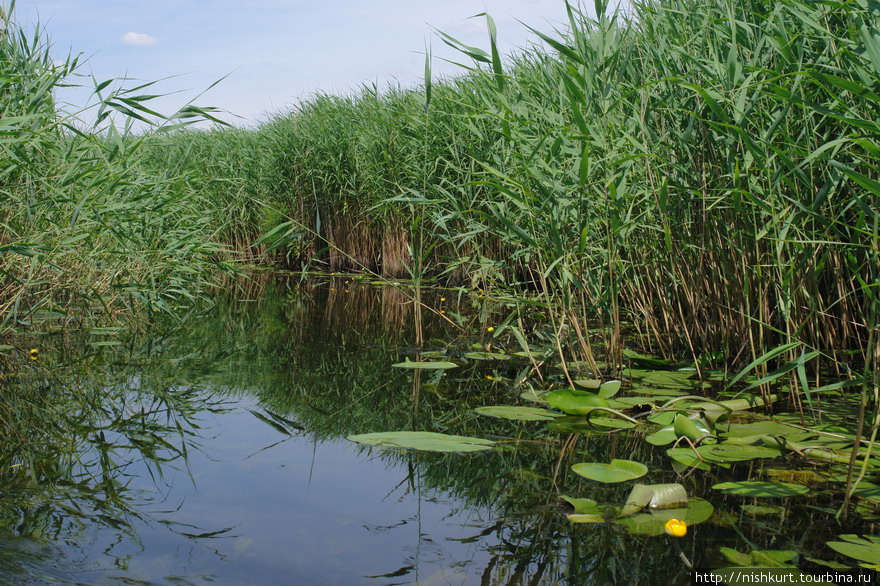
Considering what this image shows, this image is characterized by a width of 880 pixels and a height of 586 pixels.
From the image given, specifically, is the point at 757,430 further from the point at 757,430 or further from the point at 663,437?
the point at 663,437

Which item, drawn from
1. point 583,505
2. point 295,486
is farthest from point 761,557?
point 295,486

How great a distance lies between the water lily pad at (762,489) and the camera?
197 cm

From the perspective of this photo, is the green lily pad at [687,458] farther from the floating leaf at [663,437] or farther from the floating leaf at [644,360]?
the floating leaf at [644,360]

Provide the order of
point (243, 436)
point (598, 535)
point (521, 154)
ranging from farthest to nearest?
point (521, 154) < point (243, 436) < point (598, 535)

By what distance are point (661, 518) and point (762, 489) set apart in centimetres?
40

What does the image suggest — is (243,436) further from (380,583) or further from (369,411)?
(380,583)

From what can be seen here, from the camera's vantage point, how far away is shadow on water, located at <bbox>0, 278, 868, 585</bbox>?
5.21 ft

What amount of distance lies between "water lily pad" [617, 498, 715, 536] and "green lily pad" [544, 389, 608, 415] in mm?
839

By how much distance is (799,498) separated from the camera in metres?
1.98

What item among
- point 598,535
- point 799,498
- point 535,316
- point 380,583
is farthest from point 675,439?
point 535,316

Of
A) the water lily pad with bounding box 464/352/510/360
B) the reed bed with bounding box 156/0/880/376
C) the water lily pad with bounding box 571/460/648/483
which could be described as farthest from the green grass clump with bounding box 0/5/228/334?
the water lily pad with bounding box 571/460/648/483

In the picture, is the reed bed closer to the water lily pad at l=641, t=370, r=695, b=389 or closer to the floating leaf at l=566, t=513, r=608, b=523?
the water lily pad at l=641, t=370, r=695, b=389

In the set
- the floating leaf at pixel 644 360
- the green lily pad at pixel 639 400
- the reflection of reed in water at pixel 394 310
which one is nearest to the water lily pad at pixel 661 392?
the green lily pad at pixel 639 400

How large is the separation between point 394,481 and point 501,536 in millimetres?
511
